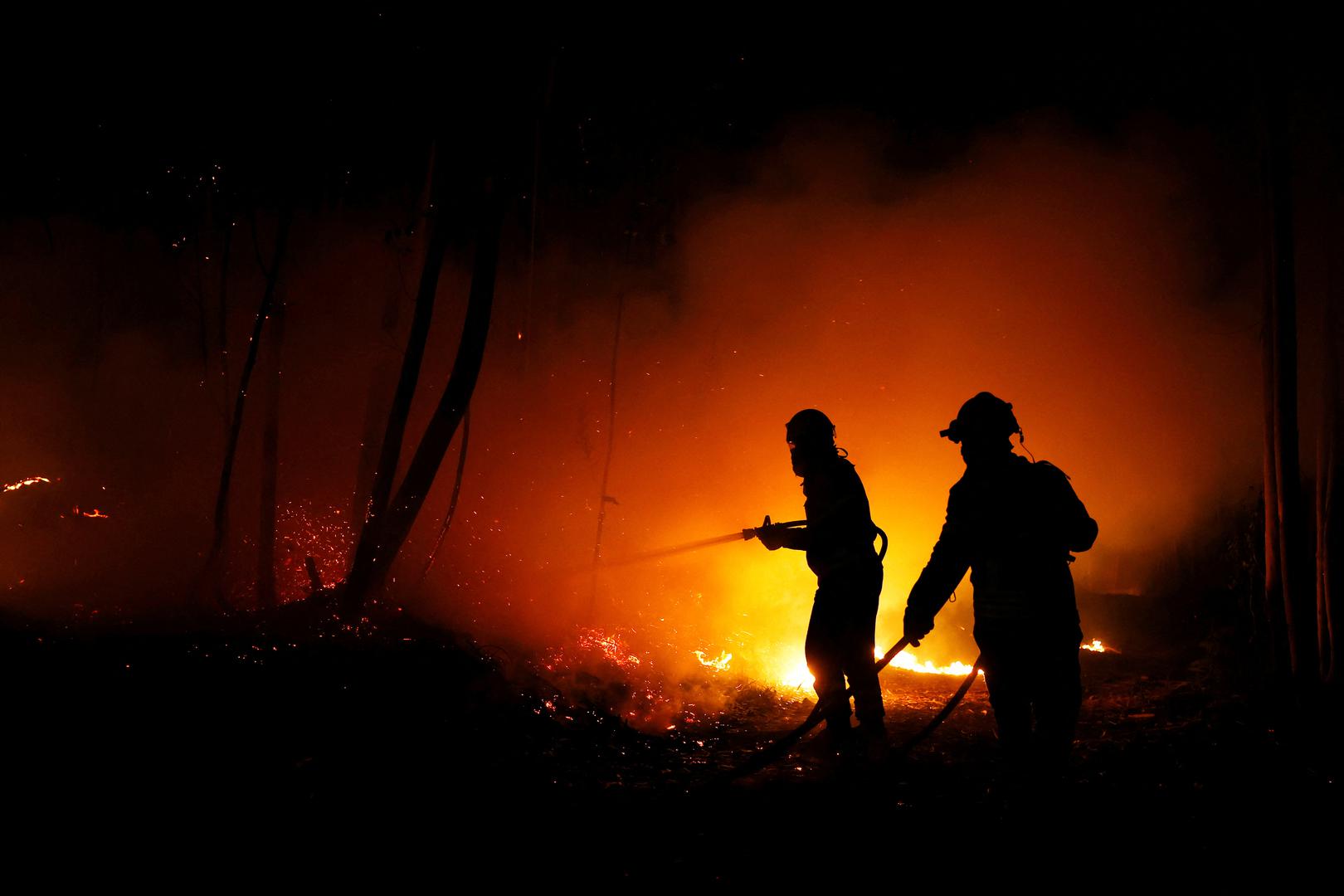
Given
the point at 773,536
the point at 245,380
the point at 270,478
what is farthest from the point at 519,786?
the point at 270,478

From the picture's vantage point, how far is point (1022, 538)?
3.50 metres

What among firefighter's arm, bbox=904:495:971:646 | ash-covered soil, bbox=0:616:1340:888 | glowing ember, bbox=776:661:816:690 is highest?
firefighter's arm, bbox=904:495:971:646

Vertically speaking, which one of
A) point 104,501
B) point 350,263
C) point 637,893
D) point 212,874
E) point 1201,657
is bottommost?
point 1201,657

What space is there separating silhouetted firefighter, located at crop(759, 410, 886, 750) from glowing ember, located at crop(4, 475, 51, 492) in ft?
38.0

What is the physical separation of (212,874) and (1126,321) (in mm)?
15906

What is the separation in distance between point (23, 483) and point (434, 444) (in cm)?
874

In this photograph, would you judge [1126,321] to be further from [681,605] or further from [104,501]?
[104,501]

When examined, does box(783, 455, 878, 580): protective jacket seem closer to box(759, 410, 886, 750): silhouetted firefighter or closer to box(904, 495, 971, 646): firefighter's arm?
box(759, 410, 886, 750): silhouetted firefighter

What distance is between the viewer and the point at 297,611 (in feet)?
20.2

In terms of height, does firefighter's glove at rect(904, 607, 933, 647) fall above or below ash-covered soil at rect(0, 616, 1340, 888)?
above

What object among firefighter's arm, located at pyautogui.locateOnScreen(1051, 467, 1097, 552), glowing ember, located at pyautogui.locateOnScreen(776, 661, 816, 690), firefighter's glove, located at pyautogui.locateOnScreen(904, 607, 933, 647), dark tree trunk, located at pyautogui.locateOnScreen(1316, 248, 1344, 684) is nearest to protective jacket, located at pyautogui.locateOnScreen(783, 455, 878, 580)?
firefighter's glove, located at pyautogui.locateOnScreen(904, 607, 933, 647)

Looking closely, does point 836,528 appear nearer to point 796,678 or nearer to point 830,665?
point 830,665

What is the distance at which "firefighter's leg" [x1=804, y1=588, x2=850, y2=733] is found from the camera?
188 inches

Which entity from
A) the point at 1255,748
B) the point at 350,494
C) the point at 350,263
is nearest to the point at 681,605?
the point at 350,494
